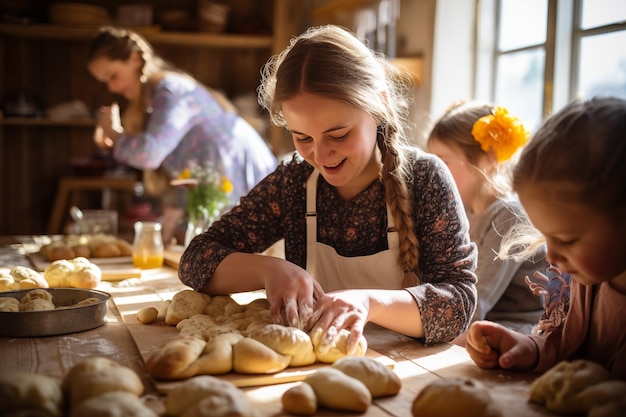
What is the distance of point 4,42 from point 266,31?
185 centimetres

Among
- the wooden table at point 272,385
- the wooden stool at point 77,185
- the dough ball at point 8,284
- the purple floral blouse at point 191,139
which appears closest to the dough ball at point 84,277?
the dough ball at point 8,284

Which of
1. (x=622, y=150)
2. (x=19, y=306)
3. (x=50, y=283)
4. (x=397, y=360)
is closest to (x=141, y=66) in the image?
(x=50, y=283)

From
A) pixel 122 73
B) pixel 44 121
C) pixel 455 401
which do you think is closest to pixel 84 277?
pixel 455 401

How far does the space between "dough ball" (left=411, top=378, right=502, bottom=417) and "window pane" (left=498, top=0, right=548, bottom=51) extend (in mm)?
2277

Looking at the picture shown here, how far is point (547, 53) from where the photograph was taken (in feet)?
9.05

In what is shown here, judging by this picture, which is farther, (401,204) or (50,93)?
(50,93)

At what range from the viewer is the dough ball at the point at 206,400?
31.6 inches

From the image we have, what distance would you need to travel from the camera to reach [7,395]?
83 centimetres

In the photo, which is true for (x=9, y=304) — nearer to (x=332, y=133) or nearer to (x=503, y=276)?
(x=332, y=133)

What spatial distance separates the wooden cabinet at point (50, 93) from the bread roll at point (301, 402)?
13.4 feet

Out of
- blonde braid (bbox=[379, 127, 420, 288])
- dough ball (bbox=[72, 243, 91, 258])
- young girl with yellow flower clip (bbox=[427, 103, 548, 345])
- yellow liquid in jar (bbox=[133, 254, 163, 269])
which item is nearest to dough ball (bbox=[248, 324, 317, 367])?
blonde braid (bbox=[379, 127, 420, 288])

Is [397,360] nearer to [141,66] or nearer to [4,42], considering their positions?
[141,66]

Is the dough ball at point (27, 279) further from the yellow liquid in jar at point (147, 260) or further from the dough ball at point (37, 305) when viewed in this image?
the yellow liquid in jar at point (147, 260)

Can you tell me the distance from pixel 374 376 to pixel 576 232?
352 millimetres
